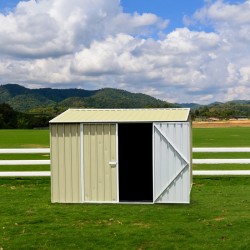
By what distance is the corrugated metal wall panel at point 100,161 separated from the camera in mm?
11570

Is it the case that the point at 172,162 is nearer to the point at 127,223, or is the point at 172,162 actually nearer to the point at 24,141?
the point at 127,223

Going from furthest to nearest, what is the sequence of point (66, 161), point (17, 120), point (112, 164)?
1. point (17, 120)
2. point (66, 161)
3. point (112, 164)

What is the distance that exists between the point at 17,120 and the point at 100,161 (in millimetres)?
84135

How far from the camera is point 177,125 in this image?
11352mm

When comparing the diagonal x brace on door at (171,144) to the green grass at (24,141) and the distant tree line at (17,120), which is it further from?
the distant tree line at (17,120)

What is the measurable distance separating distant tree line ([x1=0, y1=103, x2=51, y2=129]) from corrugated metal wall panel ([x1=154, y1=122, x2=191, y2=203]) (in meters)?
81.5

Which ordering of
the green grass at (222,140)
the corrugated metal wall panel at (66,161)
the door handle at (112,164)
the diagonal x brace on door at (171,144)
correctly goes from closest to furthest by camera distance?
the diagonal x brace on door at (171,144) < the door handle at (112,164) < the corrugated metal wall panel at (66,161) < the green grass at (222,140)

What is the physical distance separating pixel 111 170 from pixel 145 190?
344 cm

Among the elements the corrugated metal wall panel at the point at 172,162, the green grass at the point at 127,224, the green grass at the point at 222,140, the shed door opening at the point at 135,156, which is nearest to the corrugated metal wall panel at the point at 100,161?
the green grass at the point at 127,224

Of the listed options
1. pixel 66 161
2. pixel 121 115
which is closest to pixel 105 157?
pixel 66 161

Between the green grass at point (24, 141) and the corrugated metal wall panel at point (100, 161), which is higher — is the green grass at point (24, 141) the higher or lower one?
the lower one

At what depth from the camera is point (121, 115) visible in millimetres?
12242

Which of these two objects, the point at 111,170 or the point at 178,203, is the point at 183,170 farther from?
the point at 111,170

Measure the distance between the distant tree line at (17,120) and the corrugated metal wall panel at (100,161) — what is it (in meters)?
80.9
